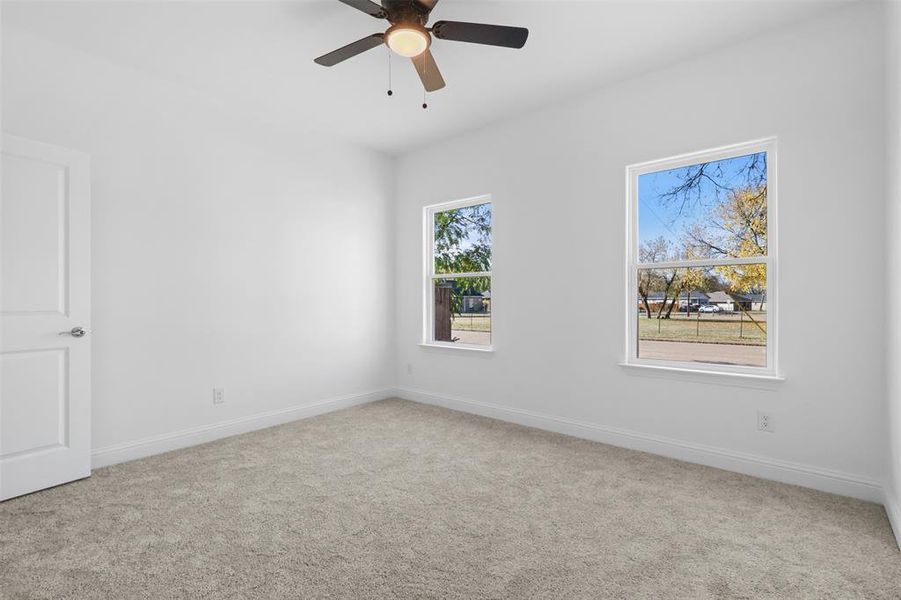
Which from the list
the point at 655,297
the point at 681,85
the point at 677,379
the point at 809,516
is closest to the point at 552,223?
the point at 655,297

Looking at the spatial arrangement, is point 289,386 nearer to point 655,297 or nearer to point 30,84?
point 30,84

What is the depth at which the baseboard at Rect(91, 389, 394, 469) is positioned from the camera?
3.15 meters

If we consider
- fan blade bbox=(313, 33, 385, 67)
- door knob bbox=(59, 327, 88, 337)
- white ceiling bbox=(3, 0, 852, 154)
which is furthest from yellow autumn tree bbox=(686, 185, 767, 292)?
door knob bbox=(59, 327, 88, 337)

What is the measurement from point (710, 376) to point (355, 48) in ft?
9.80

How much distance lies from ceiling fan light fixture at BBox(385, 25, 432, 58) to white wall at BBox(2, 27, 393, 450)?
2104 millimetres

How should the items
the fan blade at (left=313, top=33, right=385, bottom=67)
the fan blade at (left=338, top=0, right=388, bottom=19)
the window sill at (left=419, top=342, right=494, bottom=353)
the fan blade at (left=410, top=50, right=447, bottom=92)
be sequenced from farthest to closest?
the window sill at (left=419, top=342, right=494, bottom=353)
the fan blade at (left=410, top=50, right=447, bottom=92)
the fan blade at (left=313, top=33, right=385, bottom=67)
the fan blade at (left=338, top=0, right=388, bottom=19)

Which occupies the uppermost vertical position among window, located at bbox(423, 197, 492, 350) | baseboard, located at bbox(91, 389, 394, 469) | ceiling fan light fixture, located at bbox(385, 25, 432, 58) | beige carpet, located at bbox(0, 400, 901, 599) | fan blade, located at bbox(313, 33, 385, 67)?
fan blade, located at bbox(313, 33, 385, 67)

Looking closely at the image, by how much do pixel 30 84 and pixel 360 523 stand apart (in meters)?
3.29

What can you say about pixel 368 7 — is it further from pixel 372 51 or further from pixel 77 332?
pixel 77 332

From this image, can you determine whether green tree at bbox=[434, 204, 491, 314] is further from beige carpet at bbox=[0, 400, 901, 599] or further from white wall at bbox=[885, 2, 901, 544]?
white wall at bbox=[885, 2, 901, 544]

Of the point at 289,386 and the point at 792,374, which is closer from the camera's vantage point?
the point at 792,374

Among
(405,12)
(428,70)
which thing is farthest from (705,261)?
(405,12)

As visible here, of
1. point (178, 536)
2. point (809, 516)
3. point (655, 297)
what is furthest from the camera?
point (655, 297)

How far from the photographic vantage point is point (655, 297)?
3453mm
